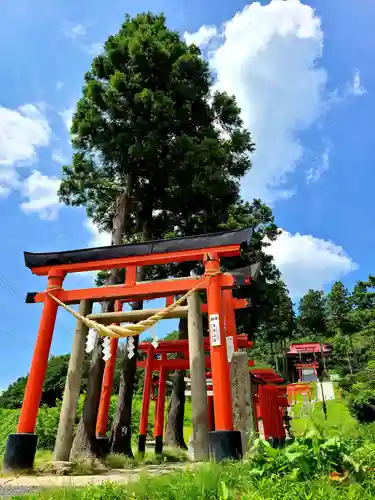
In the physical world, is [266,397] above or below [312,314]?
below

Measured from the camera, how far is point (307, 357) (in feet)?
176

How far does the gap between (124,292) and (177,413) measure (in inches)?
423

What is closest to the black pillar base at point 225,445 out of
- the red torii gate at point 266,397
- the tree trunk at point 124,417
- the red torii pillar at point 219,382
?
the red torii pillar at point 219,382

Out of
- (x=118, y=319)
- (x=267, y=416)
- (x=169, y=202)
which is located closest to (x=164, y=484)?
(x=118, y=319)

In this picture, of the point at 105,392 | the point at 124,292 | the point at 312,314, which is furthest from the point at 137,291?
the point at 312,314

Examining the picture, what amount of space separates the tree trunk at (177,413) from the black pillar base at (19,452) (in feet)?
31.7

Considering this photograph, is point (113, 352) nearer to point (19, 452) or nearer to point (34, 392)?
point (34, 392)

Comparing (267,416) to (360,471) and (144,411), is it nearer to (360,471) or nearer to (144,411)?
(144,411)

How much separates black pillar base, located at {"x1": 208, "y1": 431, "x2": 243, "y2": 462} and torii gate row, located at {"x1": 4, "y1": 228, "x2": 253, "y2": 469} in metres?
0.02

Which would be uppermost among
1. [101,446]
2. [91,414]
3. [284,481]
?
[91,414]

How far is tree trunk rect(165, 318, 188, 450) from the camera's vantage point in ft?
55.1

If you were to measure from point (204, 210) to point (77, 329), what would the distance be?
896cm

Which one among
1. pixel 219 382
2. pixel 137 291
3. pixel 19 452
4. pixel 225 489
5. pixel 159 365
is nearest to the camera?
pixel 225 489

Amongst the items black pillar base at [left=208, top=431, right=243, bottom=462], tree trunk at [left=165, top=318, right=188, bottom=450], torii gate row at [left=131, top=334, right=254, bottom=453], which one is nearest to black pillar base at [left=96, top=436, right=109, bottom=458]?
torii gate row at [left=131, top=334, right=254, bottom=453]
